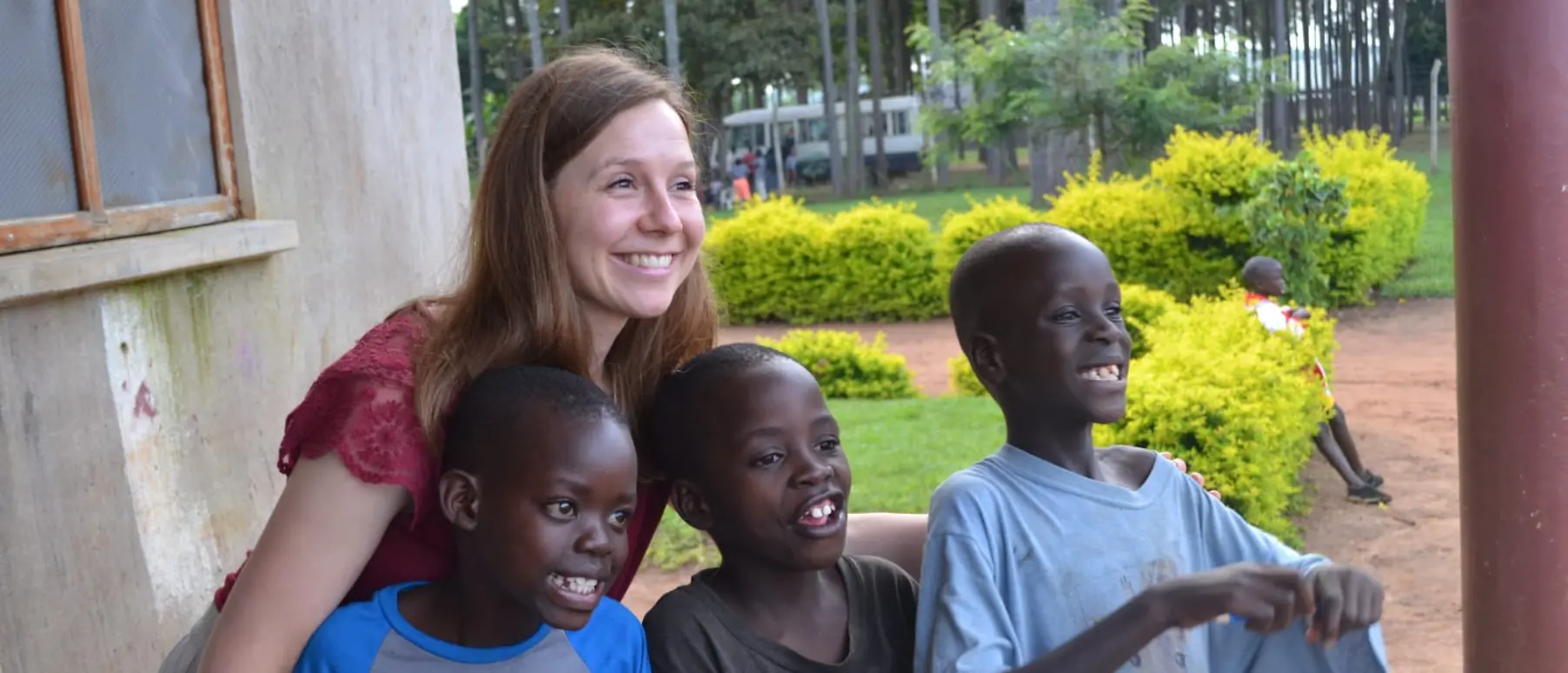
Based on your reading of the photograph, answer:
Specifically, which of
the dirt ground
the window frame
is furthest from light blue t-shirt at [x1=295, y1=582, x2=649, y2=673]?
the dirt ground

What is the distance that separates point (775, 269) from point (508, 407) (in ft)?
46.1

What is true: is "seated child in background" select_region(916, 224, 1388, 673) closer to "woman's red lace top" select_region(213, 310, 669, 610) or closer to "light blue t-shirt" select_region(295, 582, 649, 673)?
"light blue t-shirt" select_region(295, 582, 649, 673)

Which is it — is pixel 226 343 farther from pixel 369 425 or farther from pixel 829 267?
pixel 829 267

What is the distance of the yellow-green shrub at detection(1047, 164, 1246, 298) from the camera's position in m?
13.5

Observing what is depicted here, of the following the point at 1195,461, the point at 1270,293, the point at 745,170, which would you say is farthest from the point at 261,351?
the point at 745,170

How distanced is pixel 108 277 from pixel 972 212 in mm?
12132

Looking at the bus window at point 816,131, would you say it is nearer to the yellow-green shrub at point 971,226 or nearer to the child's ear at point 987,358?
the yellow-green shrub at point 971,226

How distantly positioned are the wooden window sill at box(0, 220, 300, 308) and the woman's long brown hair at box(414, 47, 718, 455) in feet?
3.75

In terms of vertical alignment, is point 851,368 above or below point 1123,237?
below

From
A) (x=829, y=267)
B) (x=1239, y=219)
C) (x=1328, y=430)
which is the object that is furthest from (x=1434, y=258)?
(x=1328, y=430)

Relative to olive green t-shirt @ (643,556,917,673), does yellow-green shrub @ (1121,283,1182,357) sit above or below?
below

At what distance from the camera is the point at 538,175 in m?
2.19

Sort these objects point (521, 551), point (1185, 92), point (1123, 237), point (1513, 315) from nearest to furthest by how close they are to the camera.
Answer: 1. point (521, 551)
2. point (1513, 315)
3. point (1123, 237)
4. point (1185, 92)

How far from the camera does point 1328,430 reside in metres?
7.64
